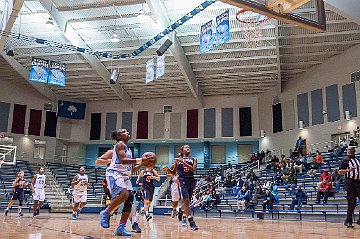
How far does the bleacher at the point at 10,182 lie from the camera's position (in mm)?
20994

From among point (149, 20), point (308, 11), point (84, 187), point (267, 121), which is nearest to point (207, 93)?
point (267, 121)

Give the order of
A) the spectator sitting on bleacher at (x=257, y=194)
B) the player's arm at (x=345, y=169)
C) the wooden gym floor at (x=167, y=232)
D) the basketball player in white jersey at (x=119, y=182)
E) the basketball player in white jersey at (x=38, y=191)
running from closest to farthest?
Answer: the wooden gym floor at (x=167, y=232)
the basketball player in white jersey at (x=119, y=182)
the player's arm at (x=345, y=169)
the basketball player in white jersey at (x=38, y=191)
the spectator sitting on bleacher at (x=257, y=194)

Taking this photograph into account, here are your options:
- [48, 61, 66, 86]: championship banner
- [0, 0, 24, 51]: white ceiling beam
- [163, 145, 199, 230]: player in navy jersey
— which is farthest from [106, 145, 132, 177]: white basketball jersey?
[48, 61, 66, 86]: championship banner

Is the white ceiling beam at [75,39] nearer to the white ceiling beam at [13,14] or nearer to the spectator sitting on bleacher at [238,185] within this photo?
the white ceiling beam at [13,14]

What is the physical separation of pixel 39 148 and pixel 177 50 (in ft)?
49.2

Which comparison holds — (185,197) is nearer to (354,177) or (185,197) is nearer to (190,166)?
(190,166)

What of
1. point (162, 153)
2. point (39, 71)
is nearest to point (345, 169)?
point (39, 71)

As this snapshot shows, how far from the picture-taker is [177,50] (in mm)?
23203

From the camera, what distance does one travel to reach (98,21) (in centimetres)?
2189

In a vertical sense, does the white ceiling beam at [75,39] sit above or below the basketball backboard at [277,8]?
above

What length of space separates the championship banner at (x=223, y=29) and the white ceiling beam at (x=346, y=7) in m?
3.82

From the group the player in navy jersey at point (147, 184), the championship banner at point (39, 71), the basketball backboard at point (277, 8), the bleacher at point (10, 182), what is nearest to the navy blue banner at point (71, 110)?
the bleacher at point (10, 182)

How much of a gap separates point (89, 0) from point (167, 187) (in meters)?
12.9

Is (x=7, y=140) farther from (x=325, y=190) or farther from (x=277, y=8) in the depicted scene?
(x=277, y=8)
